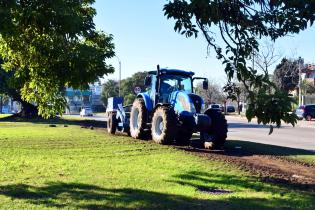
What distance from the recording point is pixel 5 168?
446 inches

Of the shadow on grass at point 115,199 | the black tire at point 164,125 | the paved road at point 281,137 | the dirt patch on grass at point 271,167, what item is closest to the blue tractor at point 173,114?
the black tire at point 164,125

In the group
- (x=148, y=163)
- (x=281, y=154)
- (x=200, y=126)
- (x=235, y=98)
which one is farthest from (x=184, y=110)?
(x=235, y=98)

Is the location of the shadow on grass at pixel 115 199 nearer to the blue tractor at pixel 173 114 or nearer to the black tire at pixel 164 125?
the black tire at pixel 164 125

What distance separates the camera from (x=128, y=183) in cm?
948

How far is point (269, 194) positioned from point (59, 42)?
15.4 ft

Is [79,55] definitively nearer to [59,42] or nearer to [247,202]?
[59,42]

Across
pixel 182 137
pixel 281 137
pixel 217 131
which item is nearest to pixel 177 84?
pixel 182 137

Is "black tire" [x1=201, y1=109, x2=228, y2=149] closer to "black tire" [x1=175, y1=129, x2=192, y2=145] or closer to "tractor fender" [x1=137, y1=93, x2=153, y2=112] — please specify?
"black tire" [x1=175, y1=129, x2=192, y2=145]

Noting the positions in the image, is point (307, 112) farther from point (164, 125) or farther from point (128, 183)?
point (128, 183)

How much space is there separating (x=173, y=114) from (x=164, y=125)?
51 cm

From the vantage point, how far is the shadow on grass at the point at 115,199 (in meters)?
7.69

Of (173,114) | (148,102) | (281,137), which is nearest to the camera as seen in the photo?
(173,114)

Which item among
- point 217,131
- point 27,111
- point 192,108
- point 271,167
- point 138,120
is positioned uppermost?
point 27,111

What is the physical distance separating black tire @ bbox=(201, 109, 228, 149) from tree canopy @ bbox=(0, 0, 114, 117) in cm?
598
